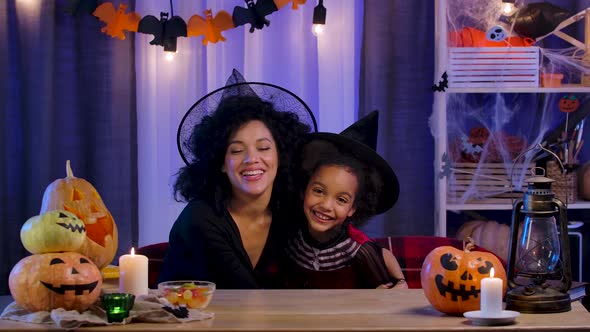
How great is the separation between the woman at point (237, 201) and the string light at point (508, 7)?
1.35 meters

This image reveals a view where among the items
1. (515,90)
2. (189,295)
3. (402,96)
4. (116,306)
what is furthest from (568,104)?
(116,306)

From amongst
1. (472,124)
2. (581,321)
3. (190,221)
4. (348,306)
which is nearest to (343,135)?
(190,221)

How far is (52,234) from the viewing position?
6.60ft

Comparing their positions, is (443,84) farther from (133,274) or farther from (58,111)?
(133,274)

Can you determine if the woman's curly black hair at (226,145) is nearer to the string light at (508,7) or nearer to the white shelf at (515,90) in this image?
the white shelf at (515,90)

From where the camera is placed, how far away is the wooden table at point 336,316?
1.91m

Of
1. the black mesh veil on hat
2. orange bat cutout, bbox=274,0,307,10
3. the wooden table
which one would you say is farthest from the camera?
orange bat cutout, bbox=274,0,307,10

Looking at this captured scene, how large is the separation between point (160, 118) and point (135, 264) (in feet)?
6.59

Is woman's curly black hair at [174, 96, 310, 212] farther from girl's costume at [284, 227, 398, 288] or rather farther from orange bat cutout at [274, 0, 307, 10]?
orange bat cutout at [274, 0, 307, 10]

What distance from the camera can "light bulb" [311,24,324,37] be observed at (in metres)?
3.86

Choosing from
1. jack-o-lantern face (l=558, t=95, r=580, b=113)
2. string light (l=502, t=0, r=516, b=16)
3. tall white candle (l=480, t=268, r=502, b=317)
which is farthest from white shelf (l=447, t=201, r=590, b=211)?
tall white candle (l=480, t=268, r=502, b=317)

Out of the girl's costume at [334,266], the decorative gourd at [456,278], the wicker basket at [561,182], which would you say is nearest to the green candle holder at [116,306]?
the decorative gourd at [456,278]

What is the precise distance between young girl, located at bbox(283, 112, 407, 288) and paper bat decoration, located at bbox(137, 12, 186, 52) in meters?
1.19

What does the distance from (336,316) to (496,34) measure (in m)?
2.17
